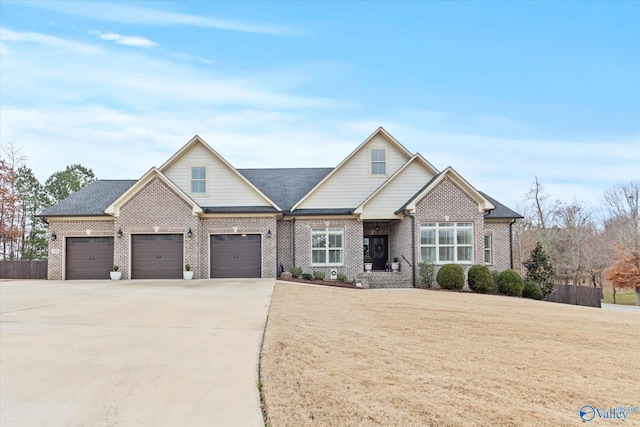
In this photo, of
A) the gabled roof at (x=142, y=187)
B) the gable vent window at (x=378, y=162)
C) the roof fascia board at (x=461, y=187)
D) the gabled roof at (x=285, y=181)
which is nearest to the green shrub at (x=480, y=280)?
the roof fascia board at (x=461, y=187)

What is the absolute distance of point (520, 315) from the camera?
10.5m

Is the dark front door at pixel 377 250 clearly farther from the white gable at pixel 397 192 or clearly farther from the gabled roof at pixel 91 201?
the gabled roof at pixel 91 201

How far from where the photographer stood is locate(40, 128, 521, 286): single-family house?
63.1ft

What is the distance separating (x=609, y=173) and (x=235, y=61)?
36.5m

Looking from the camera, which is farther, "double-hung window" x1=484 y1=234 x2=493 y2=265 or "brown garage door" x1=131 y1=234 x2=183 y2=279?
"double-hung window" x1=484 y1=234 x2=493 y2=265

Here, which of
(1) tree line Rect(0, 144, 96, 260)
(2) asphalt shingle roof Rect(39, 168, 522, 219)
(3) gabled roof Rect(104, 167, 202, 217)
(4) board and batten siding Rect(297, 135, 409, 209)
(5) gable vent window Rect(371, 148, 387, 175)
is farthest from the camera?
(1) tree line Rect(0, 144, 96, 260)

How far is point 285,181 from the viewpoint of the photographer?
81.0 feet

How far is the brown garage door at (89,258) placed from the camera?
68.5ft

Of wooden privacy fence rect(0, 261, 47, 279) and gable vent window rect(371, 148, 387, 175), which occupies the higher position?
gable vent window rect(371, 148, 387, 175)

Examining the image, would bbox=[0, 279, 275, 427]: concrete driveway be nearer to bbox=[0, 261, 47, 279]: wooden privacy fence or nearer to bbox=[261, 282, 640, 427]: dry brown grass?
bbox=[261, 282, 640, 427]: dry brown grass

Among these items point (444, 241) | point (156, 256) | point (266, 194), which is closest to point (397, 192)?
point (444, 241)

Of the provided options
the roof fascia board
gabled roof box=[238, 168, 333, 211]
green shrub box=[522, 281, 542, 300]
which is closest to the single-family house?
the roof fascia board

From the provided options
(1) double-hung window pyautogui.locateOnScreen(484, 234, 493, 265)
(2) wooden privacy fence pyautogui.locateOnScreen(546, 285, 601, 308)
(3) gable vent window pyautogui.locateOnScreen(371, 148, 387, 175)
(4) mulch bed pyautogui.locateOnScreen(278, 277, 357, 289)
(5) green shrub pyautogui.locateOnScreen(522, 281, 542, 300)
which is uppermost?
(3) gable vent window pyautogui.locateOnScreen(371, 148, 387, 175)

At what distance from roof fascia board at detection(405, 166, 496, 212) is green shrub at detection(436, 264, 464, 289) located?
3094 millimetres
